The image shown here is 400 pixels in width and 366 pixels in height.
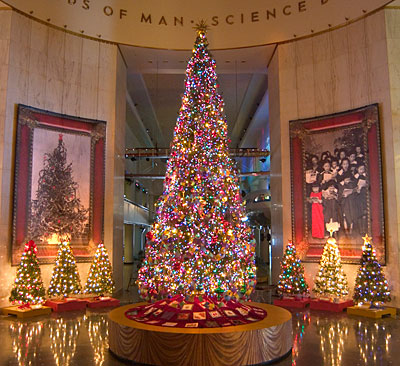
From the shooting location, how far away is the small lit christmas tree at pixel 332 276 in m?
9.86

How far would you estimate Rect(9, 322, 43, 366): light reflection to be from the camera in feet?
18.6

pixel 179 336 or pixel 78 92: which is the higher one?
pixel 78 92

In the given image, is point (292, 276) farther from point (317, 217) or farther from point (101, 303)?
point (101, 303)

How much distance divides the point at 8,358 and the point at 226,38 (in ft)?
35.3

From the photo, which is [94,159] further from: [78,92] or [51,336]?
[51,336]

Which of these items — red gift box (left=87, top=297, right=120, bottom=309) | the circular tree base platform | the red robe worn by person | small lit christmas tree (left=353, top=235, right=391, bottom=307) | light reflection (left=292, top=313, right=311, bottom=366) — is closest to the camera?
the circular tree base platform

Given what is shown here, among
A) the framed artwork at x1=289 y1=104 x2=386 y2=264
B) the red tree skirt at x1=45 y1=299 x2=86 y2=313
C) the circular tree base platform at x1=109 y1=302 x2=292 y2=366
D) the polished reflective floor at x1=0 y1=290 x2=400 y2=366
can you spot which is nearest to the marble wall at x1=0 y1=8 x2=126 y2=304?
the red tree skirt at x1=45 y1=299 x2=86 y2=313

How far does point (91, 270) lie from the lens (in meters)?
10.8

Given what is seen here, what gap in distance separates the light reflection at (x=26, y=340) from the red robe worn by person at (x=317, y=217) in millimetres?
7245

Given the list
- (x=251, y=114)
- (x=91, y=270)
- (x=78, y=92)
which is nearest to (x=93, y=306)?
(x=91, y=270)

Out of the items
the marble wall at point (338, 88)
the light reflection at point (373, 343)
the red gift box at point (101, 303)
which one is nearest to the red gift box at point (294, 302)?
the marble wall at point (338, 88)

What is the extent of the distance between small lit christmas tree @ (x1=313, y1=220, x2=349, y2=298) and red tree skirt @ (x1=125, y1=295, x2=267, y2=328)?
406 centimetres

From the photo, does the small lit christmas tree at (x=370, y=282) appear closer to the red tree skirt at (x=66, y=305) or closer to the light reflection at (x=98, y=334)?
the light reflection at (x=98, y=334)

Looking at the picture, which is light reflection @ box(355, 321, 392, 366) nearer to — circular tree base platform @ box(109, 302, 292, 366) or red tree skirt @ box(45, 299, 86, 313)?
circular tree base platform @ box(109, 302, 292, 366)
